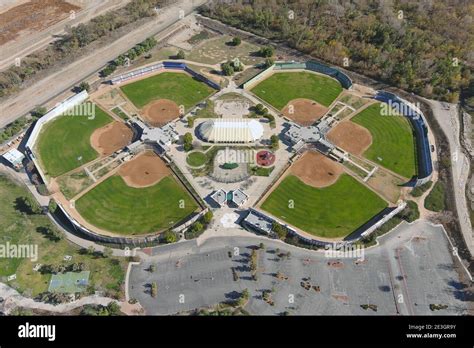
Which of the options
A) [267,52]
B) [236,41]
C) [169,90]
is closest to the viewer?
[169,90]

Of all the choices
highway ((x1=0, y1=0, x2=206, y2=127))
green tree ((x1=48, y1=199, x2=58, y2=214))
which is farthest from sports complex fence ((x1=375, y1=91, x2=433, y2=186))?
highway ((x1=0, y1=0, x2=206, y2=127))

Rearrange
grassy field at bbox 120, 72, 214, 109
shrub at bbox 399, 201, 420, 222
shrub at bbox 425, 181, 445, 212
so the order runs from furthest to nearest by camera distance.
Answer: grassy field at bbox 120, 72, 214, 109 → shrub at bbox 425, 181, 445, 212 → shrub at bbox 399, 201, 420, 222

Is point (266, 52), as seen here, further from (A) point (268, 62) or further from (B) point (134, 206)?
(B) point (134, 206)

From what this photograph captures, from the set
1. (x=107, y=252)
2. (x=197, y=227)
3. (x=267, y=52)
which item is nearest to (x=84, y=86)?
(x=267, y=52)

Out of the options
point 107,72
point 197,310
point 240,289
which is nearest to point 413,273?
point 240,289

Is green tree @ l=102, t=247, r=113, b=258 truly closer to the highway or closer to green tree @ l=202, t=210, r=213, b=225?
green tree @ l=202, t=210, r=213, b=225

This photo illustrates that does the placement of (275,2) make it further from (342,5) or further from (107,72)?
(107,72)

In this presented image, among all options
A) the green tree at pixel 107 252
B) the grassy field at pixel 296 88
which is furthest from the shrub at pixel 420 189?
the green tree at pixel 107 252
